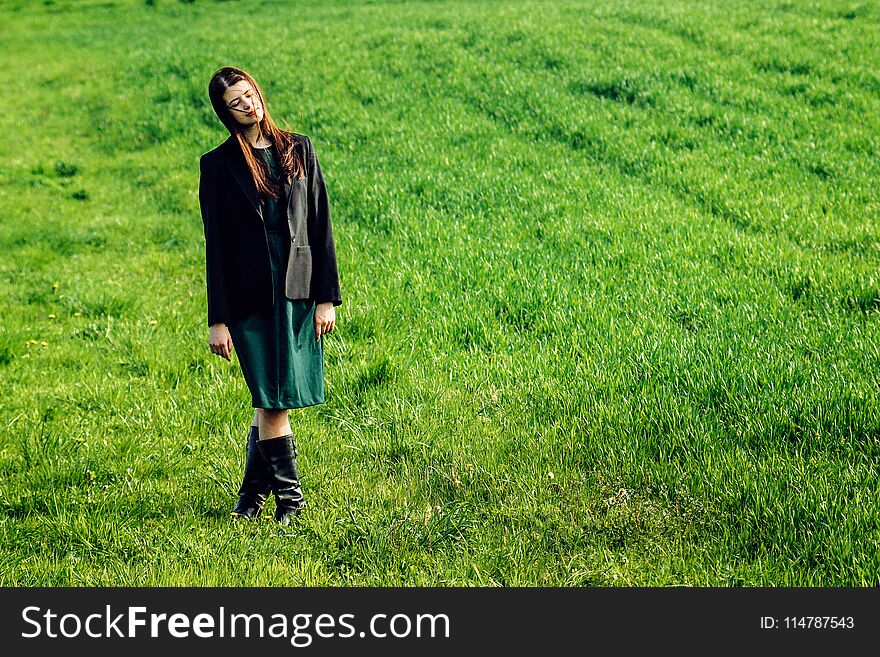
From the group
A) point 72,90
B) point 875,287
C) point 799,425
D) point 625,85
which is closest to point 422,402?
point 799,425

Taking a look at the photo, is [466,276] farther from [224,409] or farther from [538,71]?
[538,71]

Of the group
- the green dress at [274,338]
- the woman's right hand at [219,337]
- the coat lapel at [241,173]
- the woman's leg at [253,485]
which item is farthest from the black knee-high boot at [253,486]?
the coat lapel at [241,173]

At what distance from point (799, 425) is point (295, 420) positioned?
2.84 m

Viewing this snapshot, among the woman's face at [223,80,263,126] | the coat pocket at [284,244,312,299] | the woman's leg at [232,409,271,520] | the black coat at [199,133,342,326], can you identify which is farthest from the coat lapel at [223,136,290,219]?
the woman's leg at [232,409,271,520]

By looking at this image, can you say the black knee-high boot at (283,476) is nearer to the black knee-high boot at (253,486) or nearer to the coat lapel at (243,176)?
the black knee-high boot at (253,486)

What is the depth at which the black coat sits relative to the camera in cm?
346

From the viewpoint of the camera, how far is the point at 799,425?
4.08 metres

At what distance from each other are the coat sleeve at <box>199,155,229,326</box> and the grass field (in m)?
1.05

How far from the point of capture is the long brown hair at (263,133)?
337cm

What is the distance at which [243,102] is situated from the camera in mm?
3377

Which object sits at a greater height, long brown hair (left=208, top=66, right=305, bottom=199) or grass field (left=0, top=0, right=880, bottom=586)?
long brown hair (left=208, top=66, right=305, bottom=199)

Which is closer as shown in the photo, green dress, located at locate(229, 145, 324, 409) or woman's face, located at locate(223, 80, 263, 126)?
woman's face, located at locate(223, 80, 263, 126)

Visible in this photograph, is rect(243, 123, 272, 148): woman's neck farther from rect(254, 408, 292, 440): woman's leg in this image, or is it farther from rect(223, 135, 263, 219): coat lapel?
rect(254, 408, 292, 440): woman's leg

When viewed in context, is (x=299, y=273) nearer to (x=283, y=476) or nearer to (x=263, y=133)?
(x=263, y=133)
